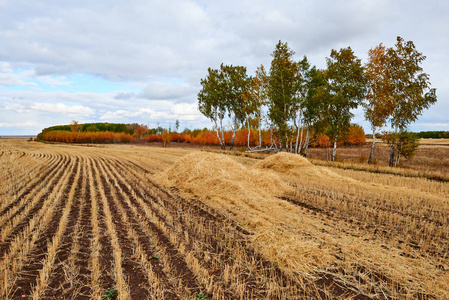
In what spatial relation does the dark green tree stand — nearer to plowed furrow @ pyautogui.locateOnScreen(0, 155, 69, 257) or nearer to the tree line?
the tree line

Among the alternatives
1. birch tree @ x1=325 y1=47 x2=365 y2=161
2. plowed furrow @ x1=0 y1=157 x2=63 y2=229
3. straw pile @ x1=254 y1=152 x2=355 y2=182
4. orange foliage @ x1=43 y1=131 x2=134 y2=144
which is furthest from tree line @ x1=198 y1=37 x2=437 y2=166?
orange foliage @ x1=43 y1=131 x2=134 y2=144

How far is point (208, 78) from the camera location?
135ft

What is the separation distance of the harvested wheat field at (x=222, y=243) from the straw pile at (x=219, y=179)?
0.10 metres

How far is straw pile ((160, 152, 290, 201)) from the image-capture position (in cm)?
987

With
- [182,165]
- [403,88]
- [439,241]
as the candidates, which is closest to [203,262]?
[439,241]

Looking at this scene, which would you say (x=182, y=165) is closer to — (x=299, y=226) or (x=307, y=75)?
(x=299, y=226)

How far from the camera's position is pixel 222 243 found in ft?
18.3

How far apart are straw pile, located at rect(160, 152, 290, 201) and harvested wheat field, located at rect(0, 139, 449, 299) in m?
0.10

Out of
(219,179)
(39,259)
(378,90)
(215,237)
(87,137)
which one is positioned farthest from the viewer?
(87,137)

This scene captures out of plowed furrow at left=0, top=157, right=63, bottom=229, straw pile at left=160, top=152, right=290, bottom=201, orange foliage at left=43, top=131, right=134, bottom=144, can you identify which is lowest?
plowed furrow at left=0, top=157, right=63, bottom=229

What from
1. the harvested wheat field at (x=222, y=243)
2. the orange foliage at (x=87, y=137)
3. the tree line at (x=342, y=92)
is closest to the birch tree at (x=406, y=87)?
the tree line at (x=342, y=92)

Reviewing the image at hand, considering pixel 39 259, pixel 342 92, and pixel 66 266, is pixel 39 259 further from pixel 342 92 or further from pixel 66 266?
pixel 342 92

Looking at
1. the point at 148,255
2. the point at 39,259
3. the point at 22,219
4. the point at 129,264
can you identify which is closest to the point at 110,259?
the point at 129,264

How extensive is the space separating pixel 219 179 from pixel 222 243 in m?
5.38
